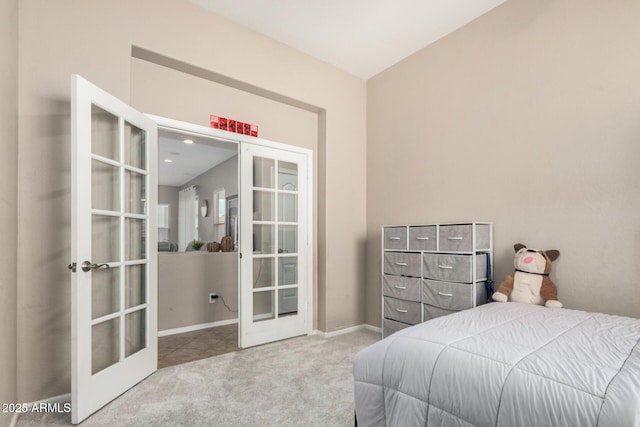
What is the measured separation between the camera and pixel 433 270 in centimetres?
291

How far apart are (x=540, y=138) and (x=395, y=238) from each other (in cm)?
144

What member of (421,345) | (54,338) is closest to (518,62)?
(421,345)

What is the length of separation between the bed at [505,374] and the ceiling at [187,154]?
13.0ft

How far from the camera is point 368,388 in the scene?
161 centimetres

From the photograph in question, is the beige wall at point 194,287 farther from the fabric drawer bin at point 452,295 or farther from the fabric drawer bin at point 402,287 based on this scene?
the fabric drawer bin at point 452,295

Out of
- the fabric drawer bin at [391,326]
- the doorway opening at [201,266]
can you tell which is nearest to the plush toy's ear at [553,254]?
the fabric drawer bin at [391,326]

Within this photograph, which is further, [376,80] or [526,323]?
[376,80]

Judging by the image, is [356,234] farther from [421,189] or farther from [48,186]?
[48,186]

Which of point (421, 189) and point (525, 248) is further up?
point (421, 189)

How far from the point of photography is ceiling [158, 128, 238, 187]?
17.5 ft

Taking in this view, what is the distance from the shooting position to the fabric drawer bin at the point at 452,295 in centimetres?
265

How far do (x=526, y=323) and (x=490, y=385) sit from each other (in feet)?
2.43

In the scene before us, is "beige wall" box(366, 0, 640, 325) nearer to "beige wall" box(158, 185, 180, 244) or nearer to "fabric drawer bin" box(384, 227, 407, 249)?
"fabric drawer bin" box(384, 227, 407, 249)

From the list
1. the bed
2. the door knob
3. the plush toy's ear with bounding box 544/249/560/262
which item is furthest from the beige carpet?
the plush toy's ear with bounding box 544/249/560/262
